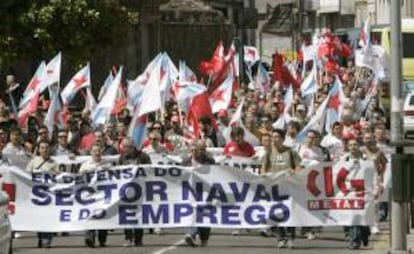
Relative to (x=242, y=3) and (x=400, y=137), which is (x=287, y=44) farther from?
(x=400, y=137)

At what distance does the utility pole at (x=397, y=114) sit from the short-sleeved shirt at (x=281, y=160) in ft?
8.00

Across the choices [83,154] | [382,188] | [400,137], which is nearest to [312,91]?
[83,154]

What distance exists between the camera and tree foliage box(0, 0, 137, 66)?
43719 mm

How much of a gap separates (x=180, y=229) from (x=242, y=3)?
61338 millimetres

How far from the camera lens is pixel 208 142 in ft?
73.5

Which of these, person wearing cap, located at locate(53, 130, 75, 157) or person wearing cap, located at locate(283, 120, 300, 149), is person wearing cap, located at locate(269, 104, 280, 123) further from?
person wearing cap, located at locate(53, 130, 75, 157)

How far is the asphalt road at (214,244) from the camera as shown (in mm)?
17641

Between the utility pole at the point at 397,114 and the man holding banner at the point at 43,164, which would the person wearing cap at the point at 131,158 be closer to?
the man holding banner at the point at 43,164

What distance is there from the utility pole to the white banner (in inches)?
89.5

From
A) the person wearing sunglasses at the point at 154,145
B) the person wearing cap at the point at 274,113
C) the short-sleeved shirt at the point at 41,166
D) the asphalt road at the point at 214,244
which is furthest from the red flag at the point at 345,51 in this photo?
the short-sleeved shirt at the point at 41,166

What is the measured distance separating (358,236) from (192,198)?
86.6 inches

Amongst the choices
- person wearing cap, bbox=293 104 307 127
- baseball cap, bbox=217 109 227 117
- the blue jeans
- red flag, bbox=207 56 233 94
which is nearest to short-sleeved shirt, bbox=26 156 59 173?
the blue jeans

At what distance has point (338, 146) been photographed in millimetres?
21422

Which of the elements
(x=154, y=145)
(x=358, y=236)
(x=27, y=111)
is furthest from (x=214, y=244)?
(x=27, y=111)
